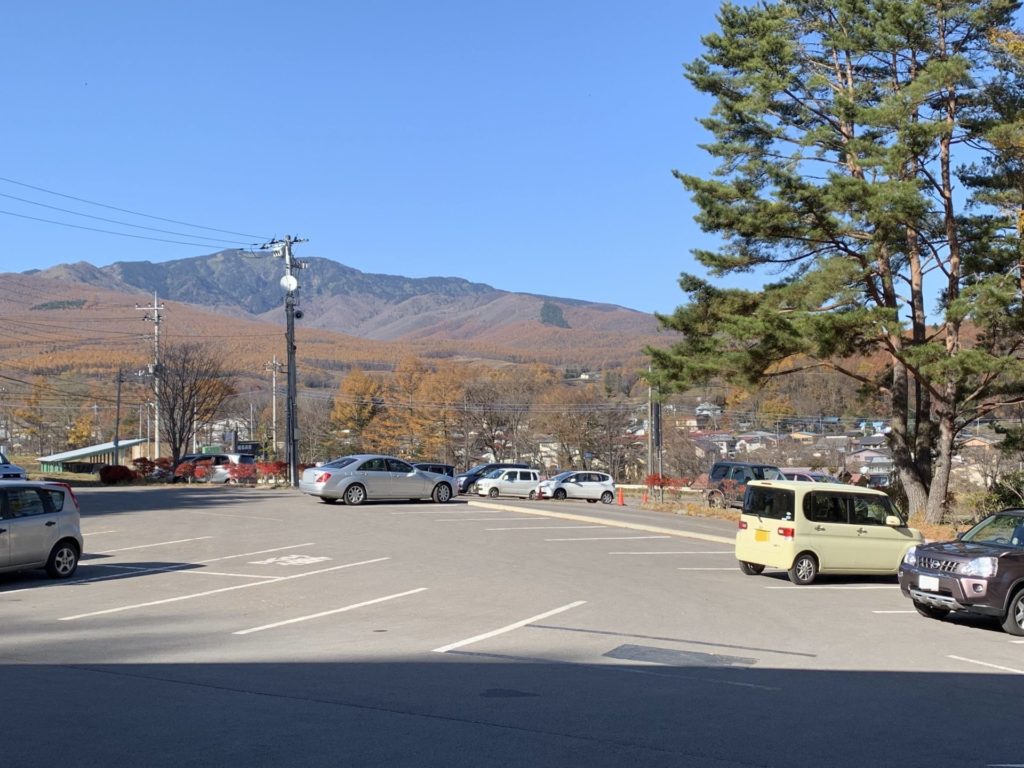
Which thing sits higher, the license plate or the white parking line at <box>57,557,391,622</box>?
the license plate

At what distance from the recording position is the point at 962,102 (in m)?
31.9

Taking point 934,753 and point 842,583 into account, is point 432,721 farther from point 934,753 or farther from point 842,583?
point 842,583

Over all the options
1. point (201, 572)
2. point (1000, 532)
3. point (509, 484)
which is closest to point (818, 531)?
point (1000, 532)

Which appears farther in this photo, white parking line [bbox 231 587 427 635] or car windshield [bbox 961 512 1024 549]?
car windshield [bbox 961 512 1024 549]

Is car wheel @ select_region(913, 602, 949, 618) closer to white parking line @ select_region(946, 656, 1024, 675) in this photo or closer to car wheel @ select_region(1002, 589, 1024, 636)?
car wheel @ select_region(1002, 589, 1024, 636)

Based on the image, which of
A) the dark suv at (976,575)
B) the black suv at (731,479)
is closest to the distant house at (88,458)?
the black suv at (731,479)

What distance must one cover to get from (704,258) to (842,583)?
17.6m

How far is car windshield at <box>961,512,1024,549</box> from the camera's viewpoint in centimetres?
1428

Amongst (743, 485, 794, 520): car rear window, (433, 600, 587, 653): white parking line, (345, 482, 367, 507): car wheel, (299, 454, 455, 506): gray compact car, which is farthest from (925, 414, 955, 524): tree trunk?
(433, 600, 587, 653): white parking line

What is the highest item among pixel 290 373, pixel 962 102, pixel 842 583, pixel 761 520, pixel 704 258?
pixel 962 102

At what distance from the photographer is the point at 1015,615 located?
534 inches

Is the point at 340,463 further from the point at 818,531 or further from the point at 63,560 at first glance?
the point at 818,531

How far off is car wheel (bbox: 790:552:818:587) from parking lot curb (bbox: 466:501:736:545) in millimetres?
7910

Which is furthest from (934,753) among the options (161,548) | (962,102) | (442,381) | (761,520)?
(442,381)
